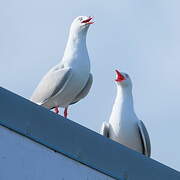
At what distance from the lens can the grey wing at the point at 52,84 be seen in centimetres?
1161

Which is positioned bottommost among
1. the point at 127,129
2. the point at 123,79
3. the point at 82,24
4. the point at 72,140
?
the point at 72,140

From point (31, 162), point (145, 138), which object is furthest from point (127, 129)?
point (31, 162)

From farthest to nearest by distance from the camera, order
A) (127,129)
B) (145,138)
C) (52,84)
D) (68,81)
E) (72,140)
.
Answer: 1. (52,84)
2. (68,81)
3. (145,138)
4. (127,129)
5. (72,140)

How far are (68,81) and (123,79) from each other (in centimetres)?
108

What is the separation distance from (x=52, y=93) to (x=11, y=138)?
16.4 ft

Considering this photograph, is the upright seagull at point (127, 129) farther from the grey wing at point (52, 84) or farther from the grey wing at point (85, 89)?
the grey wing at point (52, 84)

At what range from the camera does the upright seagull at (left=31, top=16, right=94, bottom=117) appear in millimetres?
11633

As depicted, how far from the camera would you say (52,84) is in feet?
38.5

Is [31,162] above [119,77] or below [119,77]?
below

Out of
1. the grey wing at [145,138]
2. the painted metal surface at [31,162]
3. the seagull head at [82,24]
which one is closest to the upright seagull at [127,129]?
the grey wing at [145,138]

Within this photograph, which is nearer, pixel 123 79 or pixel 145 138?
pixel 145 138

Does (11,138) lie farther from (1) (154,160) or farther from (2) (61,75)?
(2) (61,75)

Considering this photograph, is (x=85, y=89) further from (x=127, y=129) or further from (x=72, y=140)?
(x=72, y=140)

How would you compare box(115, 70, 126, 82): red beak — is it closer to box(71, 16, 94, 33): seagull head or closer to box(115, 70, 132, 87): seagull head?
box(115, 70, 132, 87): seagull head
